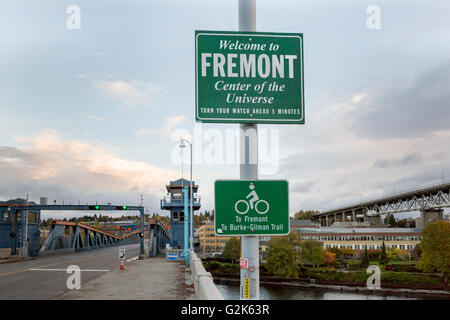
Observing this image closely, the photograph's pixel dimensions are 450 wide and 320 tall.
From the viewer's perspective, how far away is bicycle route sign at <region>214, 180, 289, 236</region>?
5.34 m

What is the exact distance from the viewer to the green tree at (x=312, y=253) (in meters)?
100

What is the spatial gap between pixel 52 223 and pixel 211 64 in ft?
199

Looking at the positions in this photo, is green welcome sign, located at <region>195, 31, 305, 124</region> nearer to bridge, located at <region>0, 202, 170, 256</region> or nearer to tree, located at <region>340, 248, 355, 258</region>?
bridge, located at <region>0, 202, 170, 256</region>

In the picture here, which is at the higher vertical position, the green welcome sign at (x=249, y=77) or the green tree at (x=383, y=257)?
the green welcome sign at (x=249, y=77)

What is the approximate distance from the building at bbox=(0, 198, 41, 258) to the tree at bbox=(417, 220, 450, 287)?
8073cm

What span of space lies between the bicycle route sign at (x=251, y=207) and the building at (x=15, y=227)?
54843 millimetres

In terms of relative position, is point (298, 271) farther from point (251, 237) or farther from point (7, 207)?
point (251, 237)

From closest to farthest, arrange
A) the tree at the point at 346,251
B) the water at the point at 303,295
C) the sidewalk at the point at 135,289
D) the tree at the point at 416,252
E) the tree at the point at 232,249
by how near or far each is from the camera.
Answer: the sidewalk at the point at 135,289, the water at the point at 303,295, the tree at the point at 416,252, the tree at the point at 346,251, the tree at the point at 232,249

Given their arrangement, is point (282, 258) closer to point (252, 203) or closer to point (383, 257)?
point (383, 257)

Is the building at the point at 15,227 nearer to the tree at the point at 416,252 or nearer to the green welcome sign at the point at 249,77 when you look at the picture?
the green welcome sign at the point at 249,77

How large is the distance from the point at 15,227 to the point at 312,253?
71.0 m

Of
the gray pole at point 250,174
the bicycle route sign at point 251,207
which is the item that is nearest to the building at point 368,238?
the gray pole at point 250,174

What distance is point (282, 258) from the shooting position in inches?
3915

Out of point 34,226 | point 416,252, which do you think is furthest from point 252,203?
point 416,252
